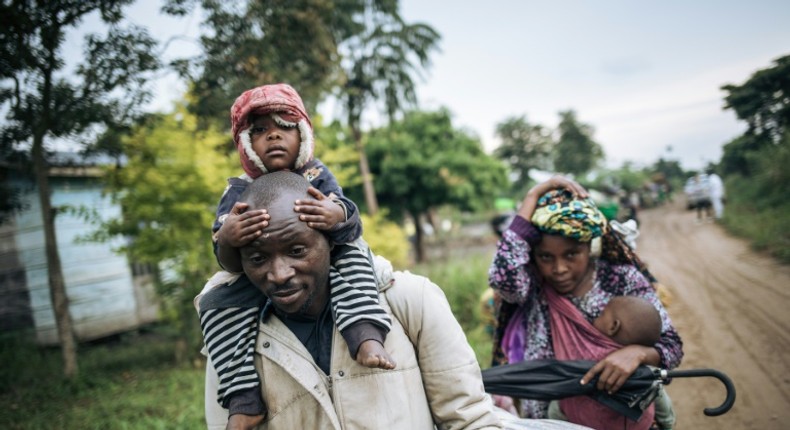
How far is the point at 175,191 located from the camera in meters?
7.23

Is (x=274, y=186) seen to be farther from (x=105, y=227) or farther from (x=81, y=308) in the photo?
(x=81, y=308)

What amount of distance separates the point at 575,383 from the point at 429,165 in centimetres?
1368

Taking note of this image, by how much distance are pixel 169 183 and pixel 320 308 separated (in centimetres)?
658

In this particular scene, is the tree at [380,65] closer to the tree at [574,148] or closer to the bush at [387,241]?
the bush at [387,241]

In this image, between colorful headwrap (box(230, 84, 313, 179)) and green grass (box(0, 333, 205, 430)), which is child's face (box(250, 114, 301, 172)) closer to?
colorful headwrap (box(230, 84, 313, 179))

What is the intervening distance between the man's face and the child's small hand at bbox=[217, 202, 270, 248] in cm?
2

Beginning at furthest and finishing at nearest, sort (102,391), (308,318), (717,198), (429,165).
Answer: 1. (429,165)
2. (717,198)
3. (102,391)
4. (308,318)

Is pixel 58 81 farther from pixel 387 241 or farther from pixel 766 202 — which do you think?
pixel 766 202

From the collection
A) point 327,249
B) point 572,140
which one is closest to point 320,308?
point 327,249

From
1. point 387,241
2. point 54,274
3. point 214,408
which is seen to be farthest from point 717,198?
point 54,274

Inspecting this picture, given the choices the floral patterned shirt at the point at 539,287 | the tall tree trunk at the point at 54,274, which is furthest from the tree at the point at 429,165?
the floral patterned shirt at the point at 539,287

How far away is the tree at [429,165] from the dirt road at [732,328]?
730 centimetres

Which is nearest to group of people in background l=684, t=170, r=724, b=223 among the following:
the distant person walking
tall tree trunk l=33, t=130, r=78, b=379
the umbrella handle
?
the distant person walking

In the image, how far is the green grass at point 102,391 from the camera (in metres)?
5.06
